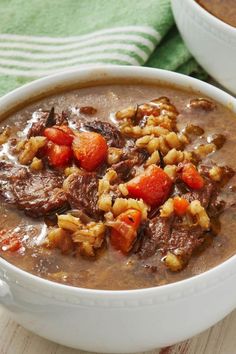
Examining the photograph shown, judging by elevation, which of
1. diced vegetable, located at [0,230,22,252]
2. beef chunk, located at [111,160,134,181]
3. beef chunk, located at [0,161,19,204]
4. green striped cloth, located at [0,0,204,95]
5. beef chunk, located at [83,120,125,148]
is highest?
beef chunk, located at [111,160,134,181]

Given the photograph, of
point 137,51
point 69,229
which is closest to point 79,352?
point 69,229

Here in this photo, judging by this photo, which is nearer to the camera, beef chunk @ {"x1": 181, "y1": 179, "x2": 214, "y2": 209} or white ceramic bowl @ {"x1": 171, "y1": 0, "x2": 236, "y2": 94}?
beef chunk @ {"x1": 181, "y1": 179, "x2": 214, "y2": 209}

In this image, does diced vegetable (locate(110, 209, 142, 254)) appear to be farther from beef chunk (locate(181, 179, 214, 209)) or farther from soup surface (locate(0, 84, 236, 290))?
beef chunk (locate(181, 179, 214, 209))

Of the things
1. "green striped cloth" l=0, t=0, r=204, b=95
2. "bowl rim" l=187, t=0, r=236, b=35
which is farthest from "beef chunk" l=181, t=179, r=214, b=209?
"green striped cloth" l=0, t=0, r=204, b=95

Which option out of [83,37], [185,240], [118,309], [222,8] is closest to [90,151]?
[185,240]

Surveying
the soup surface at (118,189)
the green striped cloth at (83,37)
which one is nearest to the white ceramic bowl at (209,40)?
the green striped cloth at (83,37)

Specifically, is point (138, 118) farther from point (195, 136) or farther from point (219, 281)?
point (219, 281)

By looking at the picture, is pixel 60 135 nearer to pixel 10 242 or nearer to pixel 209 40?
pixel 10 242
